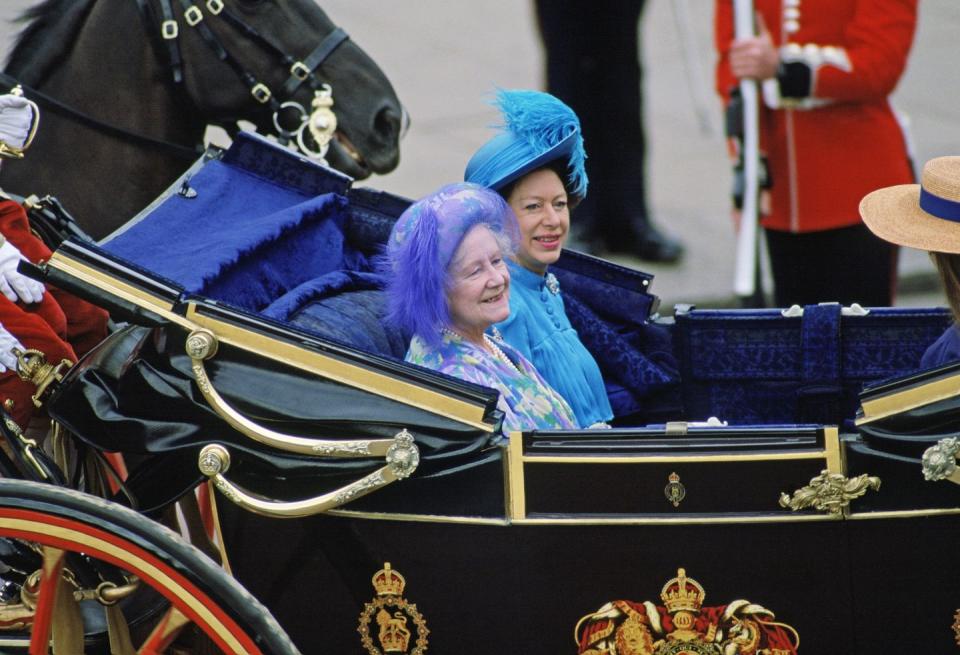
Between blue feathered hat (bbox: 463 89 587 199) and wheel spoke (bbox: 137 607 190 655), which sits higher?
blue feathered hat (bbox: 463 89 587 199)

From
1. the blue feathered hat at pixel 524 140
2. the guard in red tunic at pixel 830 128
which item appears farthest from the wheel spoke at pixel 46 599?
the guard in red tunic at pixel 830 128

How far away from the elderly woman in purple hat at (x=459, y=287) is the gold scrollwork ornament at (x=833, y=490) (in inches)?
23.7

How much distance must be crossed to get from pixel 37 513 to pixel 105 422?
21 cm

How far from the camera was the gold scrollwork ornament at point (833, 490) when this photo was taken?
Result: 2.55 metres

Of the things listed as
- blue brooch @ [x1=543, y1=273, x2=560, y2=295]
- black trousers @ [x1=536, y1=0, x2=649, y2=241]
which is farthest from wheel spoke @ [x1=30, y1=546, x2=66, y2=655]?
black trousers @ [x1=536, y1=0, x2=649, y2=241]

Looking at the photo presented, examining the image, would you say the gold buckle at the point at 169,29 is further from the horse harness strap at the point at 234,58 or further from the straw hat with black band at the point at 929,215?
the straw hat with black band at the point at 929,215

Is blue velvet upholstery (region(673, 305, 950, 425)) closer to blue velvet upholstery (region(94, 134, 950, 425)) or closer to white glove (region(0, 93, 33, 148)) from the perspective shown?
A: blue velvet upholstery (region(94, 134, 950, 425))

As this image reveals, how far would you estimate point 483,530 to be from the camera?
8.84 feet

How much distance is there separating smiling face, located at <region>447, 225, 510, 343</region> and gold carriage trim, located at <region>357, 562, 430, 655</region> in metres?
0.53

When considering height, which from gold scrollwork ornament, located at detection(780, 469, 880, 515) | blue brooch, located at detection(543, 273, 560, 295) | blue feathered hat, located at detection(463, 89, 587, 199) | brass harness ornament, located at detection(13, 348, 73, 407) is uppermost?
blue feathered hat, located at detection(463, 89, 587, 199)

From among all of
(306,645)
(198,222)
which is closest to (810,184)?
(198,222)

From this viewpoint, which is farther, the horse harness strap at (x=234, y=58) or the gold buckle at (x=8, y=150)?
the horse harness strap at (x=234, y=58)

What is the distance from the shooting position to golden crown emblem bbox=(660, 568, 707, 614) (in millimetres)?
2646

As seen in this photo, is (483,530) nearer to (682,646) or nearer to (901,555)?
(682,646)
